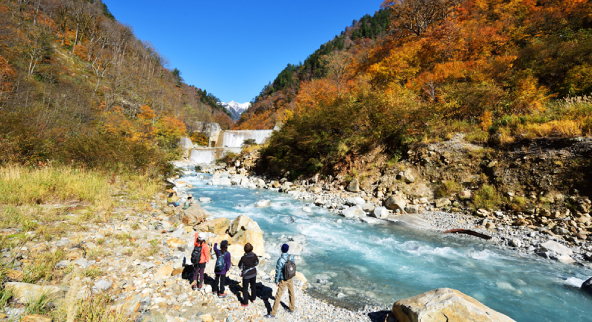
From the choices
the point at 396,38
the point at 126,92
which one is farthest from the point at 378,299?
the point at 126,92

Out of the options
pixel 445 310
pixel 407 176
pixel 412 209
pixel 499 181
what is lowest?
pixel 445 310

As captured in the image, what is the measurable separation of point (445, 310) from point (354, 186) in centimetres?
1031

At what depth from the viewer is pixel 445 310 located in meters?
3.11

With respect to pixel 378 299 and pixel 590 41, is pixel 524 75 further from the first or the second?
pixel 378 299

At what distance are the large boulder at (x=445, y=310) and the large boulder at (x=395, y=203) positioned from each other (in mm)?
7122

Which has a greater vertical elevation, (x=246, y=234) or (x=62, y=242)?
(x=246, y=234)

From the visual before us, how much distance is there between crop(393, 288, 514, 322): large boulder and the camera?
9.76ft

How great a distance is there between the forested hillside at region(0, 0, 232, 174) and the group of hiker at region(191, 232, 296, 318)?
33.5 feet

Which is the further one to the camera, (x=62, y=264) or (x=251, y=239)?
(x=251, y=239)

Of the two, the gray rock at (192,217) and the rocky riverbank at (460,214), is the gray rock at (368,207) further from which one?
the gray rock at (192,217)

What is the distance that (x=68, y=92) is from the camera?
1883 centimetres

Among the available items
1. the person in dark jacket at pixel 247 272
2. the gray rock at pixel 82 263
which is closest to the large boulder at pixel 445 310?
the person in dark jacket at pixel 247 272

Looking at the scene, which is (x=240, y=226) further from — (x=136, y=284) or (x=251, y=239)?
(x=136, y=284)

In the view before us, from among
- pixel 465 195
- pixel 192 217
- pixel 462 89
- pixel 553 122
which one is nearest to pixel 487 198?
pixel 465 195
